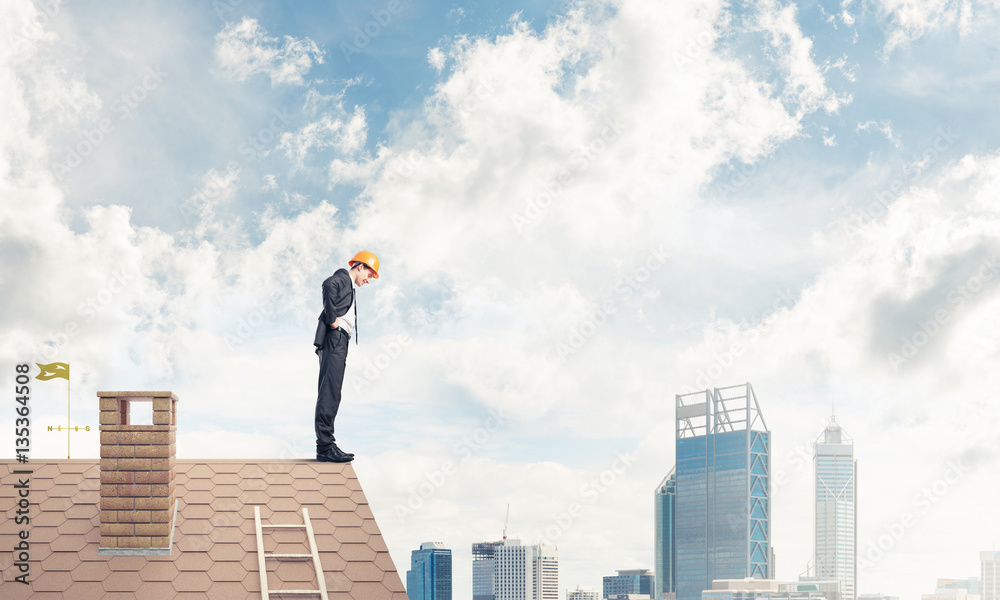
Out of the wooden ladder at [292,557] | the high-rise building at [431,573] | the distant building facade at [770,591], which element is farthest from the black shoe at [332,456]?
the distant building facade at [770,591]

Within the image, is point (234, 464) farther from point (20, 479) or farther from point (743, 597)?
point (743, 597)

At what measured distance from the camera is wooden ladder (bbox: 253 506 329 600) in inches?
391

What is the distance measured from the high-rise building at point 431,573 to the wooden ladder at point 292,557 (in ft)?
586

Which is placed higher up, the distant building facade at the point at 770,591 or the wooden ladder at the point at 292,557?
the wooden ladder at the point at 292,557

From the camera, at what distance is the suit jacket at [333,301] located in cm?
1256

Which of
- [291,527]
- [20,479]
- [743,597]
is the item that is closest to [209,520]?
[291,527]

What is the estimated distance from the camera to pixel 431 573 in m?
183

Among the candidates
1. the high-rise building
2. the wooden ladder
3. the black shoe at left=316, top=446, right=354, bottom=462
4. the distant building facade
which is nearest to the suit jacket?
the black shoe at left=316, top=446, right=354, bottom=462

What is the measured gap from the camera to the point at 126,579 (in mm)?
10062

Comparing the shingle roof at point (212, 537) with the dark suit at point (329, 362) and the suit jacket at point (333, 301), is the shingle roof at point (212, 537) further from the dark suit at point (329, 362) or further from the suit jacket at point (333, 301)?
the suit jacket at point (333, 301)

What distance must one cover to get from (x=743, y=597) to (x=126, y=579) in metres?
188

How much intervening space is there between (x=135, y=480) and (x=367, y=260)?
4569 millimetres

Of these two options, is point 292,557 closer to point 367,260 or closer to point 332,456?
point 332,456

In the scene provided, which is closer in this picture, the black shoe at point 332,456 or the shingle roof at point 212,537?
the shingle roof at point 212,537
